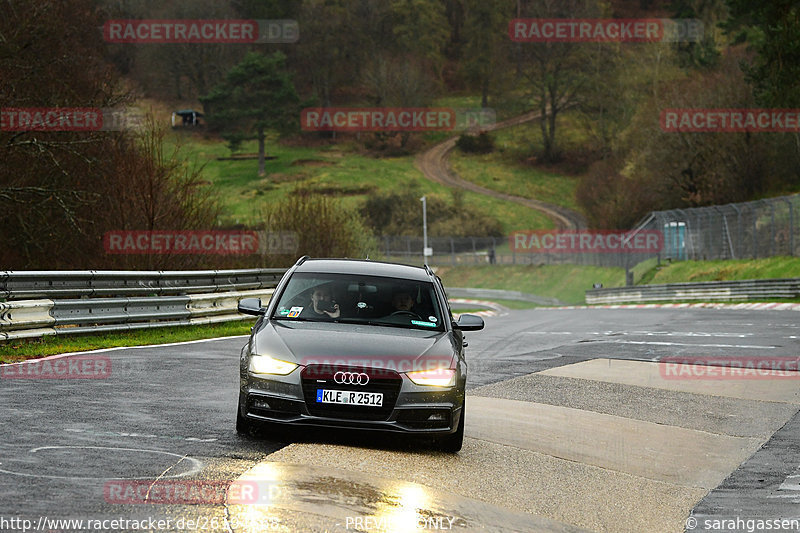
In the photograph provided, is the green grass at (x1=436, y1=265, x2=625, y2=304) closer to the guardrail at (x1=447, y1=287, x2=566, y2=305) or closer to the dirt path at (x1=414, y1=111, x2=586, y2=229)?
the guardrail at (x1=447, y1=287, x2=566, y2=305)

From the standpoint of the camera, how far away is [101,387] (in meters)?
11.9

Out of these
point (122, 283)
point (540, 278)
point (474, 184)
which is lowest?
point (540, 278)

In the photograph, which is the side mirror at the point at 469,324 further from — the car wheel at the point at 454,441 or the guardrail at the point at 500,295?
the guardrail at the point at 500,295

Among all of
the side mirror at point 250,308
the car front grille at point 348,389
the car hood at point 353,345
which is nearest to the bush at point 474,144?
the side mirror at point 250,308

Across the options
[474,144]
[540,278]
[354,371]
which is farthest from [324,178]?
[354,371]

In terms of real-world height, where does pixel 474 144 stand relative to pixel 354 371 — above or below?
above

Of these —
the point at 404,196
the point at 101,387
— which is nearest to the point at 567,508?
the point at 101,387

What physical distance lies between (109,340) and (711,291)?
28.5 m

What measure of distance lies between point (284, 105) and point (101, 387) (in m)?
116

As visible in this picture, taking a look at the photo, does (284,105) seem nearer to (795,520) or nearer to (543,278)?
(543,278)

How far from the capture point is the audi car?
8445 mm

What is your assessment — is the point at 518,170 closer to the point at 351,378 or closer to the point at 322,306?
the point at 322,306

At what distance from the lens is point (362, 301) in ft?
32.3

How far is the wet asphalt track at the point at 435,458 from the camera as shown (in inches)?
257
